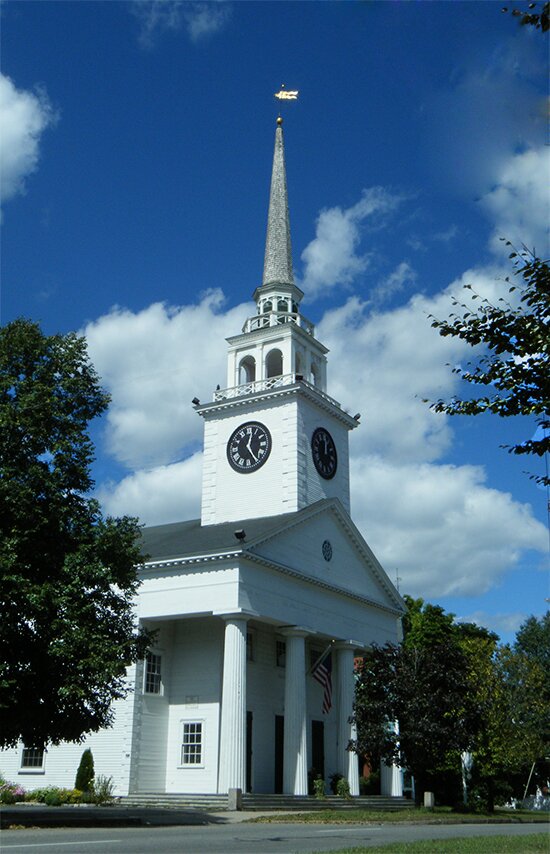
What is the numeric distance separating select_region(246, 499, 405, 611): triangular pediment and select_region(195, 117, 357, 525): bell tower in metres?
1.87

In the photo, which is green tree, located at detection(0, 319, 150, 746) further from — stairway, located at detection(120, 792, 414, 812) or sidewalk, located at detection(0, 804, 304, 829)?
stairway, located at detection(120, 792, 414, 812)

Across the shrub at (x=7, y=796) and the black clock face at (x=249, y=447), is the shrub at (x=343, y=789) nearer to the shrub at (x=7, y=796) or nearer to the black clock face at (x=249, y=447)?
the shrub at (x=7, y=796)

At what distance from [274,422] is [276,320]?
6589 mm

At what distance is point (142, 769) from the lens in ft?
110

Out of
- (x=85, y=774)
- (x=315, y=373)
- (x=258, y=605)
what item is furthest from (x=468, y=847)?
(x=315, y=373)

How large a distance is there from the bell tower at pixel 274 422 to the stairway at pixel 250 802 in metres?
13.0

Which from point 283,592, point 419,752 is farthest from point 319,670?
point 419,752

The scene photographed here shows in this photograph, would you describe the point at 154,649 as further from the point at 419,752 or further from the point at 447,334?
the point at 447,334

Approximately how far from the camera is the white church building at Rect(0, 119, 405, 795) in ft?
109

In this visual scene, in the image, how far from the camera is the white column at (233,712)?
1206 inches

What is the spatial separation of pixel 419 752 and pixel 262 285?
2690 centimetres

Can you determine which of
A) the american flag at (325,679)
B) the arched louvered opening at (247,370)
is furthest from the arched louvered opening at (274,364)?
the american flag at (325,679)

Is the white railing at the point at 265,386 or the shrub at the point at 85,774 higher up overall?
the white railing at the point at 265,386

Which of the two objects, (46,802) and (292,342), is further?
(292,342)
